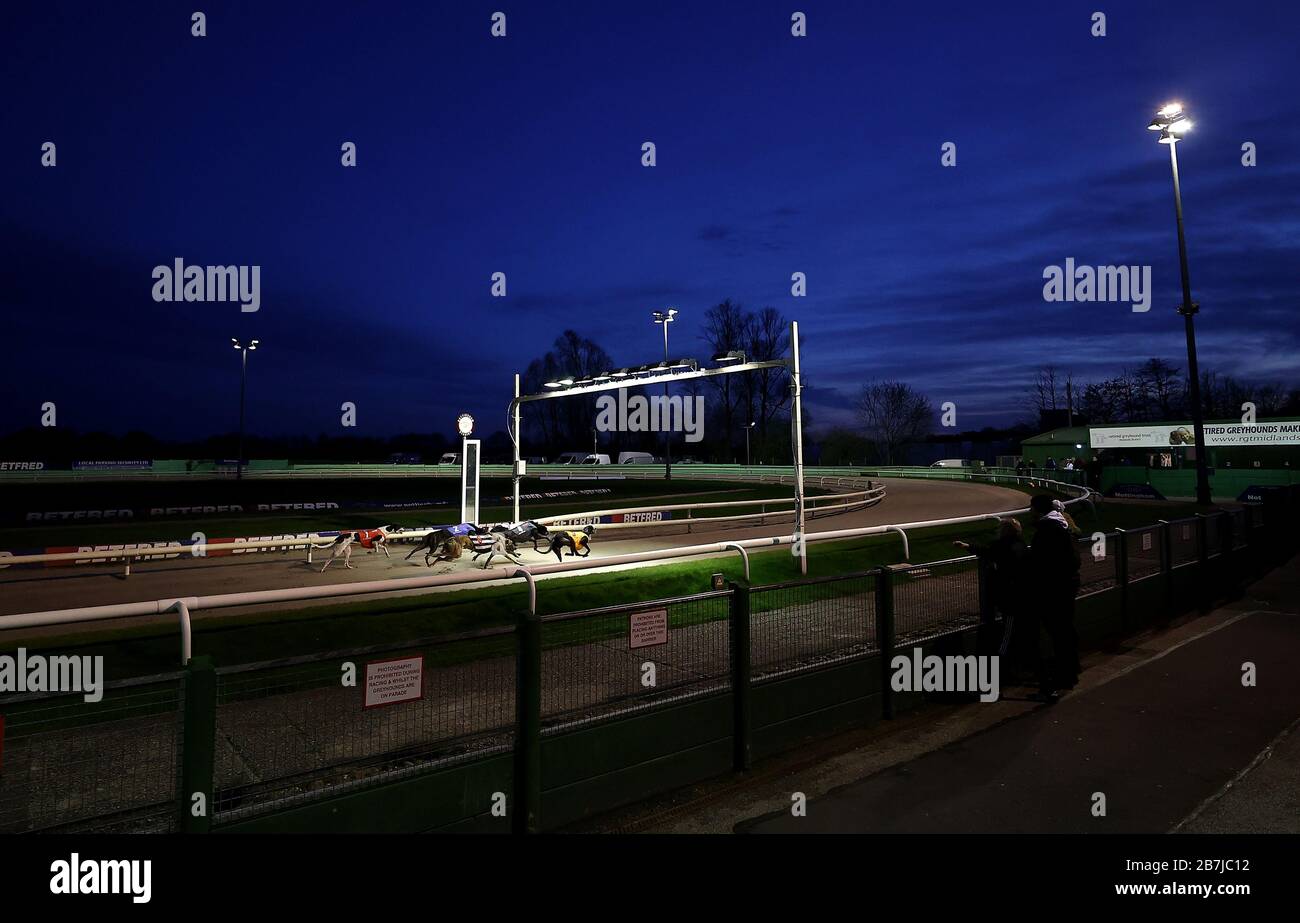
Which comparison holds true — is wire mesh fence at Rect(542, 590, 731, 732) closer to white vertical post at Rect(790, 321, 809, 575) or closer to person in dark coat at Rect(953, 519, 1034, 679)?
person in dark coat at Rect(953, 519, 1034, 679)

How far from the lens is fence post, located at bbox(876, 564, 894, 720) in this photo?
646cm

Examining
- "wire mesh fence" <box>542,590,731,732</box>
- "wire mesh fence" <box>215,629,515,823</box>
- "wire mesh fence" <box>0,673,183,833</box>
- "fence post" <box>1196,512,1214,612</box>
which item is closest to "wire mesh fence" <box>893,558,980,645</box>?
"wire mesh fence" <box>542,590,731,732</box>

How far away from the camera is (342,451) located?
275 feet

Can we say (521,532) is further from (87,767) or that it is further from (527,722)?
(87,767)

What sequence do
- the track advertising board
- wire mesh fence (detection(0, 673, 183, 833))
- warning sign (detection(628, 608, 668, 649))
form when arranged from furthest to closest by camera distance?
the track advertising board
warning sign (detection(628, 608, 668, 649))
wire mesh fence (detection(0, 673, 183, 833))

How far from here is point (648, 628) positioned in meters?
4.82

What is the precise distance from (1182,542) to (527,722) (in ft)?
38.6

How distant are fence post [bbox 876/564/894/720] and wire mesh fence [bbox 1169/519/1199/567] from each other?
733 centimetres

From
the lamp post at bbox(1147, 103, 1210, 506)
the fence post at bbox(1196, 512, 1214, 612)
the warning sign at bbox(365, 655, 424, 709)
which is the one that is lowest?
the fence post at bbox(1196, 512, 1214, 612)

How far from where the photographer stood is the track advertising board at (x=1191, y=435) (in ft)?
143
